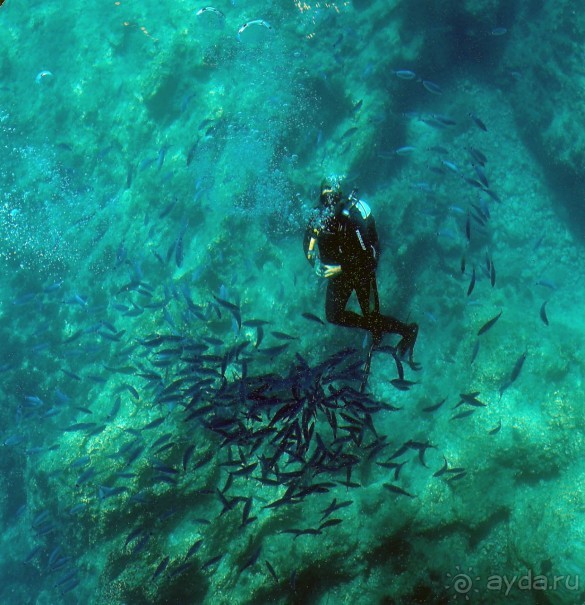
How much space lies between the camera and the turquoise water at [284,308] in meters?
5.00

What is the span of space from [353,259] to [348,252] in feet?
0.36

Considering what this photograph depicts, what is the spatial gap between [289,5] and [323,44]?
2590 mm

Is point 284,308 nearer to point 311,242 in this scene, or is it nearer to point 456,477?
point 311,242

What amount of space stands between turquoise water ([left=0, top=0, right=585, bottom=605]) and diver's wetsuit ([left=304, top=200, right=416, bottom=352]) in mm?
768

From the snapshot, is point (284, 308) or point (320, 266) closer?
point (320, 266)

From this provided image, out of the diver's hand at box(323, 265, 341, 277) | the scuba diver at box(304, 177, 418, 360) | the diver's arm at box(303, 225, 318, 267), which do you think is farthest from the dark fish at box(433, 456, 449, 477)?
the diver's arm at box(303, 225, 318, 267)

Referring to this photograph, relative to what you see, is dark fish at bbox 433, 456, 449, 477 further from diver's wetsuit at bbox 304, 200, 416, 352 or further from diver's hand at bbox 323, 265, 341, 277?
diver's hand at bbox 323, 265, 341, 277

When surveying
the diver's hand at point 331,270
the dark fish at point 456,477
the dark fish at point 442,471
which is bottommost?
the dark fish at point 456,477

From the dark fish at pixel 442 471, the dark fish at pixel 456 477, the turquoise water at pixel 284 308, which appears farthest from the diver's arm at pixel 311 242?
the dark fish at pixel 456 477

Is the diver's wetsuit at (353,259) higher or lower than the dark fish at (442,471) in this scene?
higher

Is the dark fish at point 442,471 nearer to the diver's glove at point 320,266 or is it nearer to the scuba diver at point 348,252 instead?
the scuba diver at point 348,252

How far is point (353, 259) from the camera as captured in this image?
4.81 meters

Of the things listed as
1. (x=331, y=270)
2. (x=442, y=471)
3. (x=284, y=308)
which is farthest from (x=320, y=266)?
(x=284, y=308)

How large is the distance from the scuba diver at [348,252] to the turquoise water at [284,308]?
0.82 meters
